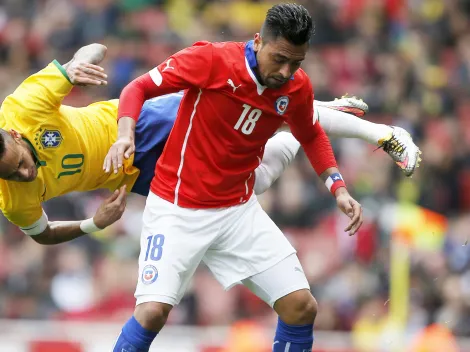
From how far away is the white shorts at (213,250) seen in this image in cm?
697

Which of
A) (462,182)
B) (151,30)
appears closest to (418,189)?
(462,182)

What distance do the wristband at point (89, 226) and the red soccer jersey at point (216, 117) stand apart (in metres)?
0.55

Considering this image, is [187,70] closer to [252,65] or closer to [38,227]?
[252,65]

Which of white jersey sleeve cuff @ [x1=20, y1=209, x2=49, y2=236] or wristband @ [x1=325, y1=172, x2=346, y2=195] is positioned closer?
wristband @ [x1=325, y1=172, x2=346, y2=195]

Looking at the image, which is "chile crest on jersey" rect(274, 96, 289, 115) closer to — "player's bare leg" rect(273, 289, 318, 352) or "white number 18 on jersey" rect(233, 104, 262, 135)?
"white number 18 on jersey" rect(233, 104, 262, 135)

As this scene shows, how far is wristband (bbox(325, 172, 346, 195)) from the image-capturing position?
7289 mm

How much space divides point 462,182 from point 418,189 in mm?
652

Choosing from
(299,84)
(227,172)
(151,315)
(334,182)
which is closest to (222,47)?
(299,84)

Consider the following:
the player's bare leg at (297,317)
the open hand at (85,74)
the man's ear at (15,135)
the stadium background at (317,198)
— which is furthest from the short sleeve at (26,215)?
the stadium background at (317,198)

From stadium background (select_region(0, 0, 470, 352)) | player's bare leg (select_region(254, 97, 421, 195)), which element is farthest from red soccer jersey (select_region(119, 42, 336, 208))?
stadium background (select_region(0, 0, 470, 352))

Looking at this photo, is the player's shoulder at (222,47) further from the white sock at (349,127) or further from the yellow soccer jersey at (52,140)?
the white sock at (349,127)

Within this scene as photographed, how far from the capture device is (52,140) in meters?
7.18

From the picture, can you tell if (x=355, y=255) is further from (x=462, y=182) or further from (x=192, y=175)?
(x=192, y=175)

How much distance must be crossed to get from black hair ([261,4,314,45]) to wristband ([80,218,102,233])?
1.69 meters
